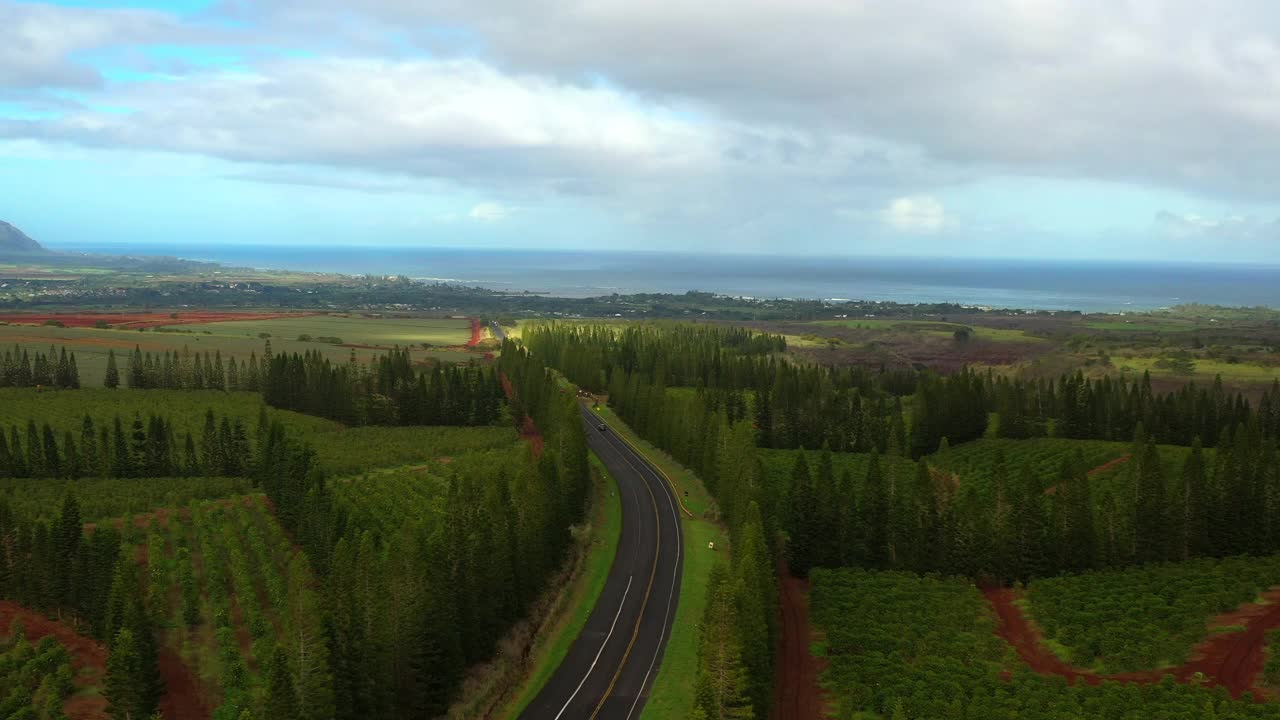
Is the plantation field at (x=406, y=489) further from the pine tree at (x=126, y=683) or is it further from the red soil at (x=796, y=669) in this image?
the red soil at (x=796, y=669)

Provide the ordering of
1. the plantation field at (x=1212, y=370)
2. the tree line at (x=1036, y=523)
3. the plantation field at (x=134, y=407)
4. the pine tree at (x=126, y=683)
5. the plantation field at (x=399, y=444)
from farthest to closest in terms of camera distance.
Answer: the plantation field at (x=1212, y=370) → the plantation field at (x=134, y=407) → the plantation field at (x=399, y=444) → the tree line at (x=1036, y=523) → the pine tree at (x=126, y=683)

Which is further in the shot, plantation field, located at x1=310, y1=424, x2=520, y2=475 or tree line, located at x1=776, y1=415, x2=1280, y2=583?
plantation field, located at x1=310, y1=424, x2=520, y2=475

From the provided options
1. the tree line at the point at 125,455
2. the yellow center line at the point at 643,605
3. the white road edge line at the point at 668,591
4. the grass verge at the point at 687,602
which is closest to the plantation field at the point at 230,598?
the yellow center line at the point at 643,605

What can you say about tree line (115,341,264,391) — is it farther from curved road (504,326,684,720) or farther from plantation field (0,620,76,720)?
plantation field (0,620,76,720)

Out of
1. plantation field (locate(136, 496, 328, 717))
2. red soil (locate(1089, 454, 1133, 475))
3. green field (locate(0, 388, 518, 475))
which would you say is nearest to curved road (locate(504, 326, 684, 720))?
plantation field (locate(136, 496, 328, 717))

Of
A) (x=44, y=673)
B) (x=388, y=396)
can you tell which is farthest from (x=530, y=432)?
(x=44, y=673)

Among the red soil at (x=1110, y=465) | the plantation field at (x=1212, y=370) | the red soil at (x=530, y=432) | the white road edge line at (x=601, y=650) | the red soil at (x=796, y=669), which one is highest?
the plantation field at (x=1212, y=370)

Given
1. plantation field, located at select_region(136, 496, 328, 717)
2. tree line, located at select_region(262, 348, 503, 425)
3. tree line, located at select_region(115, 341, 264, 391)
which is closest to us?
plantation field, located at select_region(136, 496, 328, 717)
